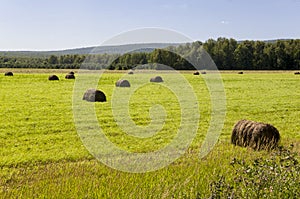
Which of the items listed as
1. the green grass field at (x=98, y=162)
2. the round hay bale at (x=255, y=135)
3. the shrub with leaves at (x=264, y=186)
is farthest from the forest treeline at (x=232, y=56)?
the shrub with leaves at (x=264, y=186)

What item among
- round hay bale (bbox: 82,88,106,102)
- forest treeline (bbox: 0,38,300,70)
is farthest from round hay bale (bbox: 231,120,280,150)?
forest treeline (bbox: 0,38,300,70)

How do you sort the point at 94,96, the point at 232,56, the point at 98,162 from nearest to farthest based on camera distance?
the point at 98,162 → the point at 94,96 → the point at 232,56

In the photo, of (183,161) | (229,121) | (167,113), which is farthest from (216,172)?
(167,113)

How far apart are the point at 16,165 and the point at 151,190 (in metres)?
4.25

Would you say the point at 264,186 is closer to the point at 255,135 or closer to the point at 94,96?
the point at 255,135

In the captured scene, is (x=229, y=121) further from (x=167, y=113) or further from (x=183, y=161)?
(x=183, y=161)

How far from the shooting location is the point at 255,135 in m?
10.4

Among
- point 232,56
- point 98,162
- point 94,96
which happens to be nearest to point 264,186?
point 98,162

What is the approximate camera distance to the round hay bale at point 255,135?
10320 millimetres

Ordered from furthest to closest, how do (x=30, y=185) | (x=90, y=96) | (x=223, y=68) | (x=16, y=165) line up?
1. (x=223, y=68)
2. (x=90, y=96)
3. (x=16, y=165)
4. (x=30, y=185)

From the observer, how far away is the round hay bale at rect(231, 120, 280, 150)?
10.3 m

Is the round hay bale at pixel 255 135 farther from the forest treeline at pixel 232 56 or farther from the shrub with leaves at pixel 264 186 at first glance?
the forest treeline at pixel 232 56

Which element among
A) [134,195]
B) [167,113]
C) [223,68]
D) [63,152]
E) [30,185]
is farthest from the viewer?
[223,68]

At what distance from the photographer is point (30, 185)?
6906mm
